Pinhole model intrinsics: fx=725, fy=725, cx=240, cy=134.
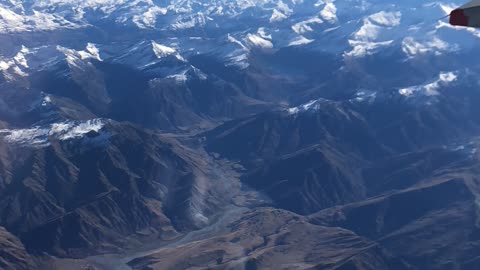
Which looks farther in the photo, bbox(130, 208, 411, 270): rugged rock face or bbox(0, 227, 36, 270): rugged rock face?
bbox(0, 227, 36, 270): rugged rock face

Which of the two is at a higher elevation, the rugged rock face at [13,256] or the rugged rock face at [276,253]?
the rugged rock face at [13,256]

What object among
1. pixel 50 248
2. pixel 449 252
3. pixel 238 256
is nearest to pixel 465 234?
pixel 449 252

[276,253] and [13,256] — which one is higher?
[13,256]

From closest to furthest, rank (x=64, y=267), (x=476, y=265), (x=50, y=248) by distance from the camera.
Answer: (x=476, y=265)
(x=64, y=267)
(x=50, y=248)

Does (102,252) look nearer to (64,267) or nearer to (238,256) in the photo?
(64,267)

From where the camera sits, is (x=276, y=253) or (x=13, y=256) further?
(x=13, y=256)

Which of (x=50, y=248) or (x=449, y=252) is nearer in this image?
(x=449, y=252)

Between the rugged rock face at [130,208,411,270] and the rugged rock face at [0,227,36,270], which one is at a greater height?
the rugged rock face at [0,227,36,270]

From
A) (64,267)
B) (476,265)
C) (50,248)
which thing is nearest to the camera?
(476,265)

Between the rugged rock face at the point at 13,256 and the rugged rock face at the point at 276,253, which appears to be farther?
the rugged rock face at the point at 13,256
